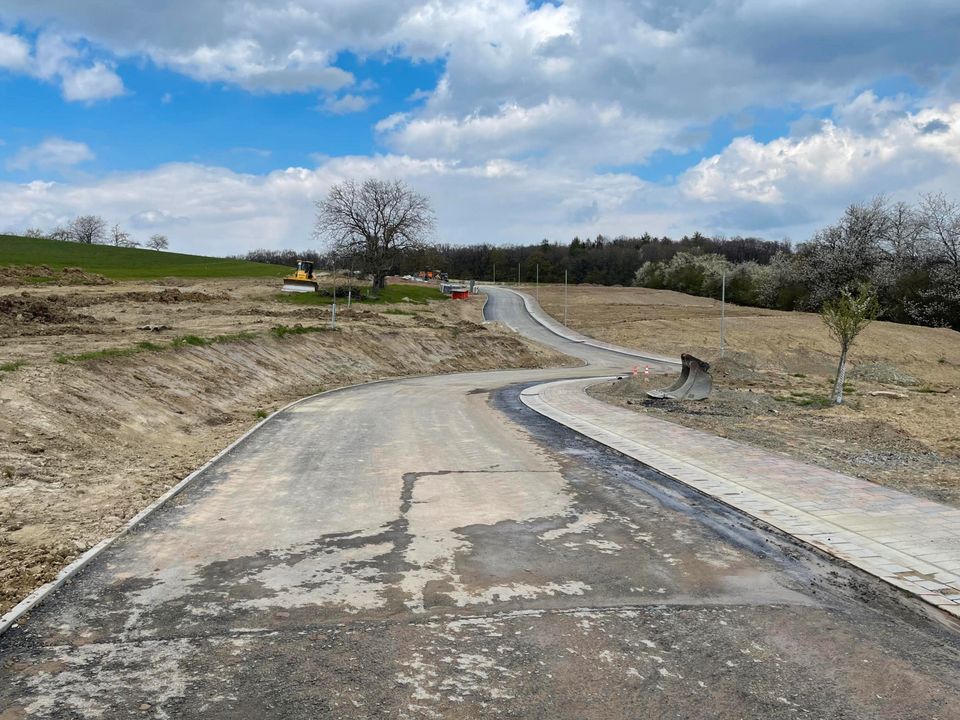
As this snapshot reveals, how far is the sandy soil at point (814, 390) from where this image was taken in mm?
11531

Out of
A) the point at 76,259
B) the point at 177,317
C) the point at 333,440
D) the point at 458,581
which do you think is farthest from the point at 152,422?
the point at 76,259

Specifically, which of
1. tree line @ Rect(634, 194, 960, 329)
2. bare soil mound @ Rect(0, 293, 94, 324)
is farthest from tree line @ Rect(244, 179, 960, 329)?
bare soil mound @ Rect(0, 293, 94, 324)

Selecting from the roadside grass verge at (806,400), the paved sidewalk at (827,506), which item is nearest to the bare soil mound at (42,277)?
the roadside grass verge at (806,400)

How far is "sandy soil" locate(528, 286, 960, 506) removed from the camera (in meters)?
11.5

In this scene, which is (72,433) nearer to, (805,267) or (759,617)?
(759,617)

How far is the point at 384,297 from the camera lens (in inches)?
2554

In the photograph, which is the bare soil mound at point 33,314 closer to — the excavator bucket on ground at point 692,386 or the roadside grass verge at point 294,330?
the roadside grass verge at point 294,330

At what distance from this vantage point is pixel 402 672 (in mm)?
4312

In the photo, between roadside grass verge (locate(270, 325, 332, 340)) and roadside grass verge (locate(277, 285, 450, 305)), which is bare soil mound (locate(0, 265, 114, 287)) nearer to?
roadside grass verge (locate(277, 285, 450, 305))

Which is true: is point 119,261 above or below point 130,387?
above

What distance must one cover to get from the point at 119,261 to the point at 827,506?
96.2 meters

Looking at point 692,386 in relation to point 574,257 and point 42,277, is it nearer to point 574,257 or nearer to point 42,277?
point 42,277

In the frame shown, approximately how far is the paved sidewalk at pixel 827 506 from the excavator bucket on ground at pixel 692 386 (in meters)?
6.25

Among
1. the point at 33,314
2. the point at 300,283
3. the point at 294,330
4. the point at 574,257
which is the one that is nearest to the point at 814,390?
the point at 294,330
